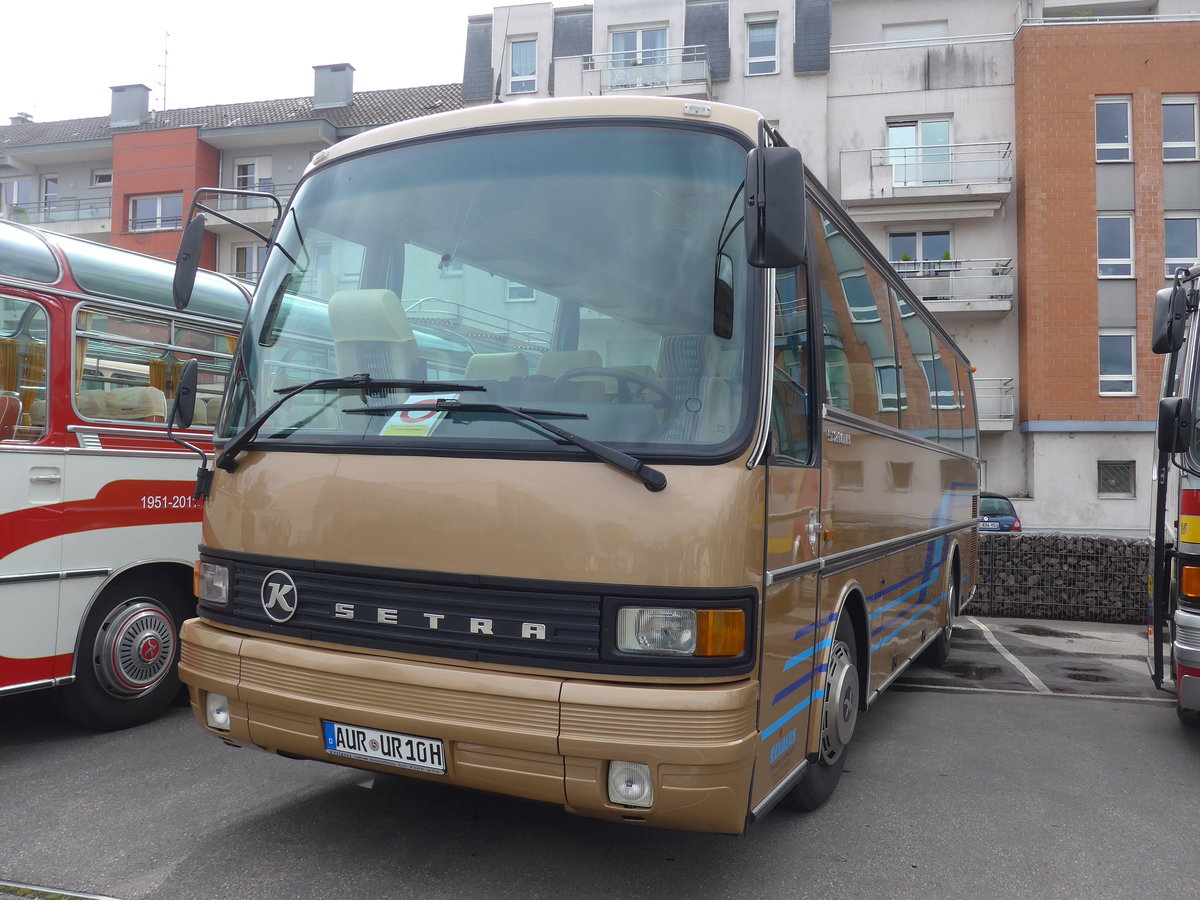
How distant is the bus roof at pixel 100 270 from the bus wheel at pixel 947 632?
629cm

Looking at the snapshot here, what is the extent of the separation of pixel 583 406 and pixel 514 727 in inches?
43.1

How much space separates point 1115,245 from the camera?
29.1 m

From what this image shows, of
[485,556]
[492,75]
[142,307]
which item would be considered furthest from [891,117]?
[485,556]

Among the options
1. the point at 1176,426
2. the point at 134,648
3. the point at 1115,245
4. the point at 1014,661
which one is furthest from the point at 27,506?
the point at 1115,245

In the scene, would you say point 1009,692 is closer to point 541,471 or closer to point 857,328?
point 857,328

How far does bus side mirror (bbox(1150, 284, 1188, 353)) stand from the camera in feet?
20.7

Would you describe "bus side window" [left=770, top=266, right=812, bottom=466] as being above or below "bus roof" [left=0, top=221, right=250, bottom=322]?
below

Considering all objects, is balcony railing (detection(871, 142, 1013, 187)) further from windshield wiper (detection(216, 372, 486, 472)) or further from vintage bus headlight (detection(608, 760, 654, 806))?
vintage bus headlight (detection(608, 760, 654, 806))

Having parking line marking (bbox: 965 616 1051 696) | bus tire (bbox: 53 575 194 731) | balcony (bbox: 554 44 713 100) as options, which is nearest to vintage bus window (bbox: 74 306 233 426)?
bus tire (bbox: 53 575 194 731)

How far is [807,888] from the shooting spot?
150 inches

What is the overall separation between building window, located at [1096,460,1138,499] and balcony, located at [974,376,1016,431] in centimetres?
280

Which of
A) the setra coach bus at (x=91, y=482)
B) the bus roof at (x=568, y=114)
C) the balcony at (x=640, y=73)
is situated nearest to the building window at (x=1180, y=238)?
the balcony at (x=640, y=73)

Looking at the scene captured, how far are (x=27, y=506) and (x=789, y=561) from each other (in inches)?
162

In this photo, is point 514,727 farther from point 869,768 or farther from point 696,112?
point 869,768
